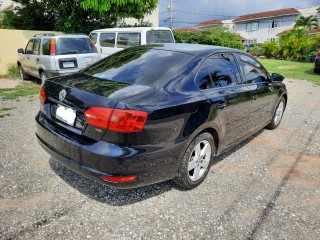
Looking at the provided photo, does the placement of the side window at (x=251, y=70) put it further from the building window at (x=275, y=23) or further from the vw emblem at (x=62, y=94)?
the building window at (x=275, y=23)

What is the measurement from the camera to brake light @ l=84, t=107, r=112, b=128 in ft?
7.78

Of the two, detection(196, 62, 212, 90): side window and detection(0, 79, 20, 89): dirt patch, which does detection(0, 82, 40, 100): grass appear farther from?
detection(196, 62, 212, 90): side window

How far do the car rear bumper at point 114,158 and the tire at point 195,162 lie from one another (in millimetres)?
154

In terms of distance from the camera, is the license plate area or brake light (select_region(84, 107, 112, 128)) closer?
brake light (select_region(84, 107, 112, 128))

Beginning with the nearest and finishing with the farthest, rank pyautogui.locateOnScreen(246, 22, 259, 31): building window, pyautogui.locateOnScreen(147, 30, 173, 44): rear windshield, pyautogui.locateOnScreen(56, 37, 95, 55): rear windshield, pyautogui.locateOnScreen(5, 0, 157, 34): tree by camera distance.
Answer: pyautogui.locateOnScreen(56, 37, 95, 55): rear windshield, pyautogui.locateOnScreen(147, 30, 173, 44): rear windshield, pyautogui.locateOnScreen(5, 0, 157, 34): tree, pyautogui.locateOnScreen(246, 22, 259, 31): building window

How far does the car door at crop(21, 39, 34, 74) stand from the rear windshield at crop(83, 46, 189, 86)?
631 centimetres

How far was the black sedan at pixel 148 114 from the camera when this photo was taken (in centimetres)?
242

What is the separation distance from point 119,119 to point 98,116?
0.20 metres

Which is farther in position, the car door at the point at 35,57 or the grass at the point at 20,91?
the car door at the point at 35,57

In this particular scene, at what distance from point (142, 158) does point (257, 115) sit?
8.26ft

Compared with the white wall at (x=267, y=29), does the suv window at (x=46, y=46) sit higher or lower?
lower

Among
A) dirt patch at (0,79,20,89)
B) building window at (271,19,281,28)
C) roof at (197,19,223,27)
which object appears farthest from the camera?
roof at (197,19,223,27)

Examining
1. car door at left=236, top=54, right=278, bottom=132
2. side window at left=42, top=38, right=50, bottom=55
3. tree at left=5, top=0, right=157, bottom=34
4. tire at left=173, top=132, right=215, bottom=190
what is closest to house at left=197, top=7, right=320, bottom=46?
tree at left=5, top=0, right=157, bottom=34

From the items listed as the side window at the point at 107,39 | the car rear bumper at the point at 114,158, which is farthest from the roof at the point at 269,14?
the car rear bumper at the point at 114,158
